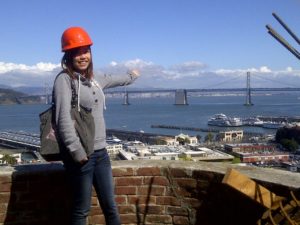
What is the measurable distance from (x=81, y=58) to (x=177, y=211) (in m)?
0.83

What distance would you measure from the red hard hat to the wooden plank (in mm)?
631

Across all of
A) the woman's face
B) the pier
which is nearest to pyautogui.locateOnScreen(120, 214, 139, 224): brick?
the woman's face

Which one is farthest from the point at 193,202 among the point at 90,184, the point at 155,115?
the point at 155,115

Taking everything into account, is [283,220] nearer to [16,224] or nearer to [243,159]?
[16,224]

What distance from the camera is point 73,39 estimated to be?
1.49 m

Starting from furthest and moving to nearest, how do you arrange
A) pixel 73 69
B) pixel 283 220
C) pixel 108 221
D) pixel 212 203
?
1. pixel 212 203
2. pixel 108 221
3. pixel 73 69
4. pixel 283 220

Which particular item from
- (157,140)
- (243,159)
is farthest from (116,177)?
(157,140)

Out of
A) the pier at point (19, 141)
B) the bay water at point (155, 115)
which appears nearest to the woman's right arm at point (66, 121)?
the bay water at point (155, 115)

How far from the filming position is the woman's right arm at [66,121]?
1412 millimetres

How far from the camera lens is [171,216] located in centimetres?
199

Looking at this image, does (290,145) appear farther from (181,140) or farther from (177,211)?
(177,211)

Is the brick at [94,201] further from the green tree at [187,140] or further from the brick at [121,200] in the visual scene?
the green tree at [187,140]

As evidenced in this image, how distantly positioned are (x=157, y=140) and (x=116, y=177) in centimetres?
2779

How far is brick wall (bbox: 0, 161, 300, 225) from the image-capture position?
72.7 inches
